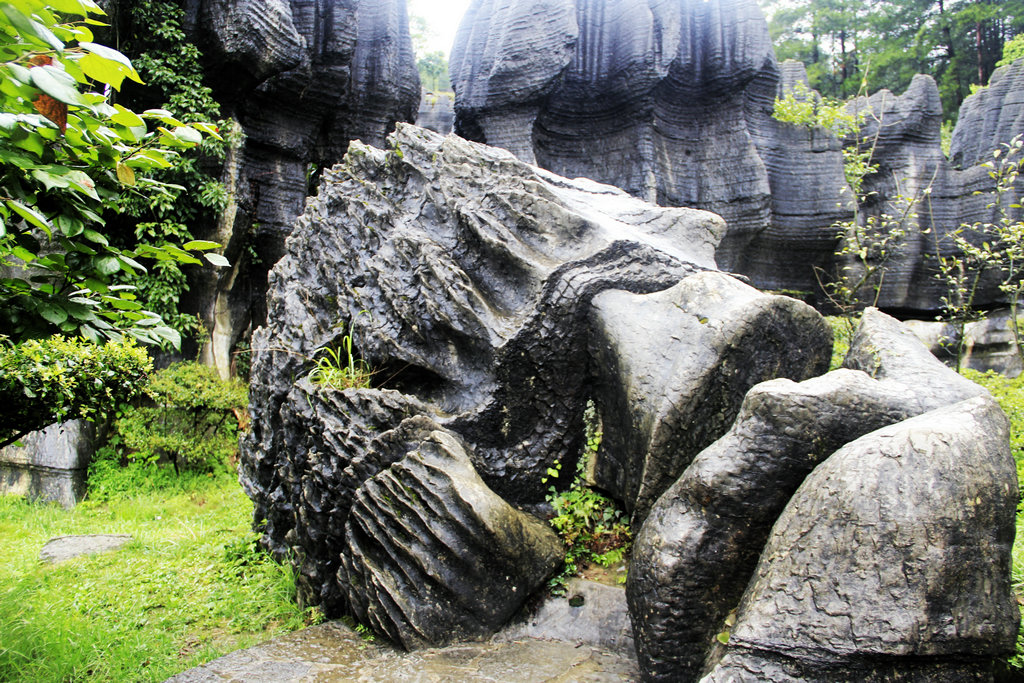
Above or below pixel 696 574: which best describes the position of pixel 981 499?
above

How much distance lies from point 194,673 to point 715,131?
13.0 m

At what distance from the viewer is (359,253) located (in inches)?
242

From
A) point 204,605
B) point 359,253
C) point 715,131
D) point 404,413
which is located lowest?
point 204,605

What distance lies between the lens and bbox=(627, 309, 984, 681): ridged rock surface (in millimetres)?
3262

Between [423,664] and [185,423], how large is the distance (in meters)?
7.55

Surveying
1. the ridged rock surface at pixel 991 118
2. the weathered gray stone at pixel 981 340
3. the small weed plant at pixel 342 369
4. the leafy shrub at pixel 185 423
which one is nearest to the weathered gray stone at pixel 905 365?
the small weed plant at pixel 342 369

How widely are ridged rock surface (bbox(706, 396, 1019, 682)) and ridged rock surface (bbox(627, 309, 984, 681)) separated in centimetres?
30

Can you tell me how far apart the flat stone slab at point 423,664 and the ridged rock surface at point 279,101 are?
25.6 ft

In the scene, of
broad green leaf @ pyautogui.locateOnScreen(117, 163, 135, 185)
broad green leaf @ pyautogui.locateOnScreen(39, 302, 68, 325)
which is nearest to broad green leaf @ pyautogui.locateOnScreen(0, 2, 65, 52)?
broad green leaf @ pyautogui.locateOnScreen(117, 163, 135, 185)

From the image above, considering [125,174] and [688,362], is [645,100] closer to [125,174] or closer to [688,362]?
[688,362]

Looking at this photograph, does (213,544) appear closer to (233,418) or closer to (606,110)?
(233,418)

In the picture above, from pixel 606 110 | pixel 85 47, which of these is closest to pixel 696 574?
pixel 85 47

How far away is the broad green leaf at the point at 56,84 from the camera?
157 centimetres

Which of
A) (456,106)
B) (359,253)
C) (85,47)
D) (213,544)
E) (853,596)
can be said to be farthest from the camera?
(456,106)
